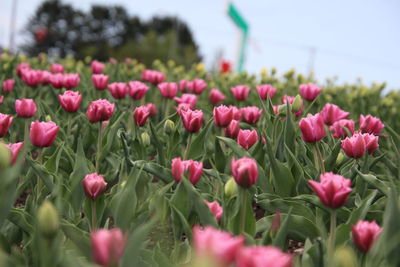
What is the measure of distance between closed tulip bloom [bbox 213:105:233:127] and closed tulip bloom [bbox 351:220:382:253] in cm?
104

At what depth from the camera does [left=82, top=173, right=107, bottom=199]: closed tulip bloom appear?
1.57 metres

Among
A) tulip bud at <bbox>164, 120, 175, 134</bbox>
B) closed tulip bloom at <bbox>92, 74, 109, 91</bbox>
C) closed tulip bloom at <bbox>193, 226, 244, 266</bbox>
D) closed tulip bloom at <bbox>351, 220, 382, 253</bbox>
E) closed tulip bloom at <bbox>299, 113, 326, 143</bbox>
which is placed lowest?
closed tulip bloom at <bbox>92, 74, 109, 91</bbox>

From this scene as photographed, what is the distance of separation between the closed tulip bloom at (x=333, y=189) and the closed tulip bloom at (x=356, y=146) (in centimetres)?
58

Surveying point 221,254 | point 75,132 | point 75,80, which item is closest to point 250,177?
point 221,254

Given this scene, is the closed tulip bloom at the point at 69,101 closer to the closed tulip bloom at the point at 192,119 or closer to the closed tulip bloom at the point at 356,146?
the closed tulip bloom at the point at 192,119

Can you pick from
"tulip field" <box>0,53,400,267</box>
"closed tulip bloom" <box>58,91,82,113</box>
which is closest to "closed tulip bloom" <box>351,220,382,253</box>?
"tulip field" <box>0,53,400,267</box>

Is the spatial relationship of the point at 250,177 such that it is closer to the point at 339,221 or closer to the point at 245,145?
the point at 339,221

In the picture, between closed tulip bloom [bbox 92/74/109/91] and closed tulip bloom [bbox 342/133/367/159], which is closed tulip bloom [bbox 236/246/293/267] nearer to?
closed tulip bloom [bbox 342/133/367/159]

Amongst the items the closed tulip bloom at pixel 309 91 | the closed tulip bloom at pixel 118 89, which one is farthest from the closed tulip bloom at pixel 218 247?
the closed tulip bloom at pixel 309 91

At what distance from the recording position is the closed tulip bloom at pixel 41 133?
6.07ft

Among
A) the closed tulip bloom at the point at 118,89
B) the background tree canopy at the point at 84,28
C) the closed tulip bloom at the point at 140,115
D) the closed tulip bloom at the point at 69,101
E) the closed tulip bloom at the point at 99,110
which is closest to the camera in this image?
the closed tulip bloom at the point at 99,110

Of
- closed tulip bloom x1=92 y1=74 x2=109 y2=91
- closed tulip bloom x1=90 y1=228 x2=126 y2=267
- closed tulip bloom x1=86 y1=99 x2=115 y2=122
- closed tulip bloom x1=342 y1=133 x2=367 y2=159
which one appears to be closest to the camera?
closed tulip bloom x1=90 y1=228 x2=126 y2=267

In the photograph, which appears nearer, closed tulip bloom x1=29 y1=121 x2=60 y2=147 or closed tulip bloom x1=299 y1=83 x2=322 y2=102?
closed tulip bloom x1=29 y1=121 x2=60 y2=147

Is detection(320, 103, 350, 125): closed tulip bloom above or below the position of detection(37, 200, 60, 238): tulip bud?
below
